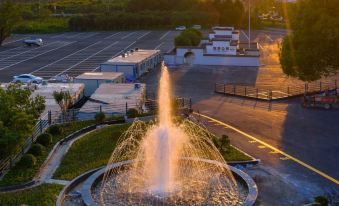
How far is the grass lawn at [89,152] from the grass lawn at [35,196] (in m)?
1.16

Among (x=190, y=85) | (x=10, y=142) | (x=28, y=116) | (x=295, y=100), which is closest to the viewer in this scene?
(x=10, y=142)

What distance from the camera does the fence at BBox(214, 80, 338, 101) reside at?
117 ft

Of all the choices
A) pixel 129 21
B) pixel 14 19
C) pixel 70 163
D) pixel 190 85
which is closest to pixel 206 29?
pixel 129 21

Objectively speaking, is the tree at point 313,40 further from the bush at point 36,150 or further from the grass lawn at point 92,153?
the bush at point 36,150

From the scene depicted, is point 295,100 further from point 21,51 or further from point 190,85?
point 21,51

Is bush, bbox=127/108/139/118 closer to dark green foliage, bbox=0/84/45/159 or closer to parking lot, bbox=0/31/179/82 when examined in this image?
dark green foliage, bbox=0/84/45/159

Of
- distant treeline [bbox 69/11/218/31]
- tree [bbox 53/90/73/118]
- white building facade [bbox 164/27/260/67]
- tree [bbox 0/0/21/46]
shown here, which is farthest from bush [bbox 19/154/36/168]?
distant treeline [bbox 69/11/218/31]

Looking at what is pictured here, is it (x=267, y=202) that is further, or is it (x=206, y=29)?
(x=206, y=29)

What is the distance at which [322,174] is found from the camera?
20.0m

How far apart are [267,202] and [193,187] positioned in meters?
2.53

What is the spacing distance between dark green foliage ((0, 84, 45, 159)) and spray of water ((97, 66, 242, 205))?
3557mm

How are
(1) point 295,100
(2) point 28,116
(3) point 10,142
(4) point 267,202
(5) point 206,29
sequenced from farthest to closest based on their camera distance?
1. (5) point 206,29
2. (1) point 295,100
3. (2) point 28,116
4. (3) point 10,142
5. (4) point 267,202

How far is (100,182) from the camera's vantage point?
18844 mm

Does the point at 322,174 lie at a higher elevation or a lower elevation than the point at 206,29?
lower
